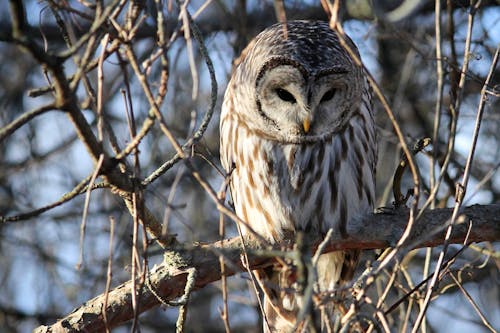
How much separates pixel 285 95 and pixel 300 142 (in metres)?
0.26

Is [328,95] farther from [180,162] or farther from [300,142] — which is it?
[180,162]

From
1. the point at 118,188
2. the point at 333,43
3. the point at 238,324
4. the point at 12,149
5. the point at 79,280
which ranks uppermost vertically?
the point at 333,43

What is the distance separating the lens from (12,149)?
6832mm

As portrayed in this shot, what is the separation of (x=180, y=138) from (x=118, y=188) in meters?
3.35

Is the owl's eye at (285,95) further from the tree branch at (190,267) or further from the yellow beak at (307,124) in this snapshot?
the tree branch at (190,267)

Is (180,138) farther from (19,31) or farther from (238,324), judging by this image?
(19,31)

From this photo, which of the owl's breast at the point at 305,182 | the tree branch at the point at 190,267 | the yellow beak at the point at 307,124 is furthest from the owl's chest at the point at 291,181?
the tree branch at the point at 190,267

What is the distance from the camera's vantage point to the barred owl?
13.2 ft

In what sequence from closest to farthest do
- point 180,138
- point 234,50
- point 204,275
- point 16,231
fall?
point 204,275 < point 234,50 < point 180,138 < point 16,231

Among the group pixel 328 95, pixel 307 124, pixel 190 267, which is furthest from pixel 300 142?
pixel 190 267

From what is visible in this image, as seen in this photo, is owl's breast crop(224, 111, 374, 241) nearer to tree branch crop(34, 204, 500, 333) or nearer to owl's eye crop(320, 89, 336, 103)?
owl's eye crop(320, 89, 336, 103)

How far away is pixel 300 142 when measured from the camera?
4.09m

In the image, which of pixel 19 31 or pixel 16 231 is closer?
pixel 19 31

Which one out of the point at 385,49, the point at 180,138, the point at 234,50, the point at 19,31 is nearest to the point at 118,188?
the point at 19,31
